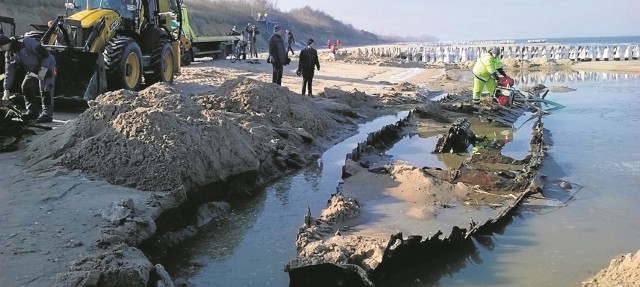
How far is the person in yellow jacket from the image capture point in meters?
13.9

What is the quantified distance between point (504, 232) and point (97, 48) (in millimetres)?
8676

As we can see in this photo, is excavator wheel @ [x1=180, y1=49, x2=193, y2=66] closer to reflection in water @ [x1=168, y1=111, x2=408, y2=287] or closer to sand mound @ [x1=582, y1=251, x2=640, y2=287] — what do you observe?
reflection in water @ [x1=168, y1=111, x2=408, y2=287]

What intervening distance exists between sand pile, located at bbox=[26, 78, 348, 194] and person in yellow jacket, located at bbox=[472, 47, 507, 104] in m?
6.91

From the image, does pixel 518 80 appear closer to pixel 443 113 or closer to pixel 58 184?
pixel 443 113

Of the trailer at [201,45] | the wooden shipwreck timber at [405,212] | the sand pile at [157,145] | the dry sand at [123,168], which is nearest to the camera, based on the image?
the dry sand at [123,168]

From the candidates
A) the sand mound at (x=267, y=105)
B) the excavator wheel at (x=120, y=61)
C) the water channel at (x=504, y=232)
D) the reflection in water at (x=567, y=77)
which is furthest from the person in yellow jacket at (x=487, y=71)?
the reflection in water at (x=567, y=77)

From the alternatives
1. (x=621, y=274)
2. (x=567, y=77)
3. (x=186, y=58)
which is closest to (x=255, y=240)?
(x=621, y=274)

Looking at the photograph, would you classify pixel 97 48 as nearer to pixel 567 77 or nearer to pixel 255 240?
pixel 255 240

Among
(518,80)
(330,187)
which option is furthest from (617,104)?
(330,187)

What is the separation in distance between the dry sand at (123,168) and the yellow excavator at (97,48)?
1.66m

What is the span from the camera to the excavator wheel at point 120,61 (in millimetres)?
10867

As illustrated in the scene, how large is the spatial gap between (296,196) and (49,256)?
3.54 meters

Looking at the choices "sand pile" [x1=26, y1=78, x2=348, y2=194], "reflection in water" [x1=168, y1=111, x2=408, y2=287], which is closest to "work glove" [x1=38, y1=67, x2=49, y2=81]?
"sand pile" [x1=26, y1=78, x2=348, y2=194]

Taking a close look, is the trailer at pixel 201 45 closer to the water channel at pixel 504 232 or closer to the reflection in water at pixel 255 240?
the water channel at pixel 504 232
